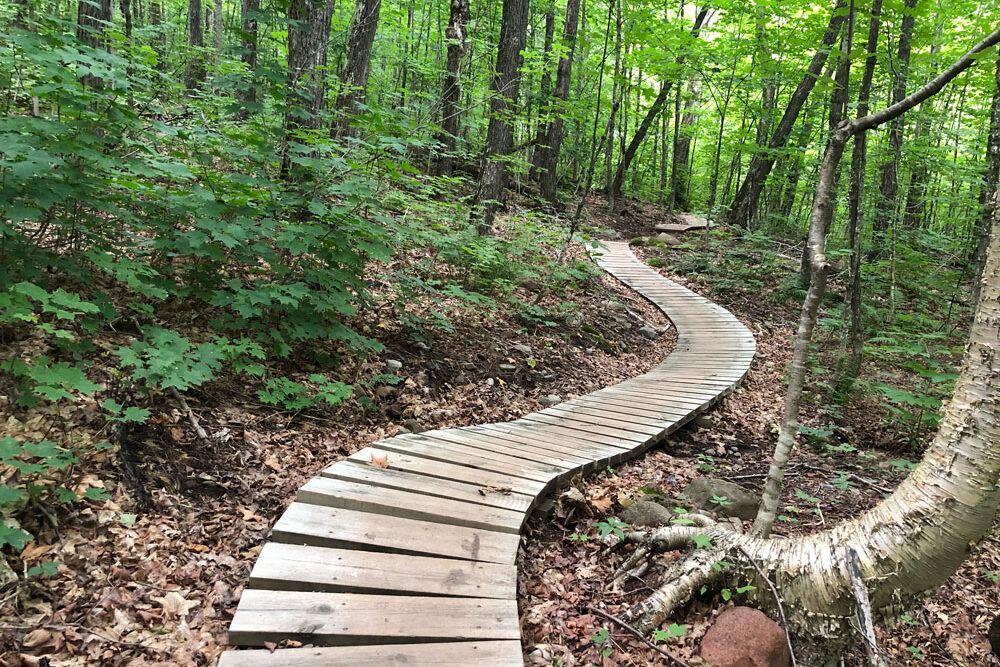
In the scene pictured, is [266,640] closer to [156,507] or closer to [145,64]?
[156,507]

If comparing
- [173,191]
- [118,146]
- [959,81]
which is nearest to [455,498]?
[173,191]

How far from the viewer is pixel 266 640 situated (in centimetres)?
222

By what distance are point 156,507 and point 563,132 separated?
1797 centimetres

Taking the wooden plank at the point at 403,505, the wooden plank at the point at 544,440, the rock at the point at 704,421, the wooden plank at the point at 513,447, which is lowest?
the rock at the point at 704,421

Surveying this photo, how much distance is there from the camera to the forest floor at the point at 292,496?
2441mm

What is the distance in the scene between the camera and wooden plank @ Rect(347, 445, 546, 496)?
3756 millimetres

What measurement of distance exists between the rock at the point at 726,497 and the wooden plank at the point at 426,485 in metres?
1.62

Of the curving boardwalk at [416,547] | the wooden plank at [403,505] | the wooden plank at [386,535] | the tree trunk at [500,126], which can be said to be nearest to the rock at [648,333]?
the tree trunk at [500,126]

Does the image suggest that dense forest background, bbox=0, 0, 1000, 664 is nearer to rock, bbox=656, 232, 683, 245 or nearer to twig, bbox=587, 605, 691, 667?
twig, bbox=587, 605, 691, 667

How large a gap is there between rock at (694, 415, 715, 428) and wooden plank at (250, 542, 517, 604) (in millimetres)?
4439

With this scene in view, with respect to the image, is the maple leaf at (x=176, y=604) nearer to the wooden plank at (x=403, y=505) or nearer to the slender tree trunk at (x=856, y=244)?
the wooden plank at (x=403, y=505)

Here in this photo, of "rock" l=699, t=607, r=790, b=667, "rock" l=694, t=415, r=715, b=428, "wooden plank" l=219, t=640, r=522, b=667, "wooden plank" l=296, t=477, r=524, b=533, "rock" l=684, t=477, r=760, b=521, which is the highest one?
"wooden plank" l=296, t=477, r=524, b=533

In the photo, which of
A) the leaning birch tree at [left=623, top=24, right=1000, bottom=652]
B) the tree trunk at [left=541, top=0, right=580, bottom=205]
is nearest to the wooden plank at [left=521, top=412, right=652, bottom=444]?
the leaning birch tree at [left=623, top=24, right=1000, bottom=652]

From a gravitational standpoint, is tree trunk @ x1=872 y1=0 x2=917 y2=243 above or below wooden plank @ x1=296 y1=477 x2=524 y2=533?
above
